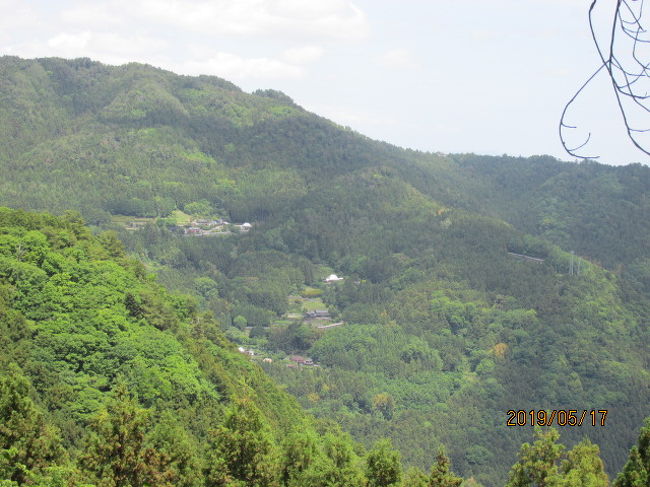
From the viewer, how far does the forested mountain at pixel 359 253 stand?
5478 centimetres

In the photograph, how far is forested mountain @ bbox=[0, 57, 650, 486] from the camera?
5478 centimetres

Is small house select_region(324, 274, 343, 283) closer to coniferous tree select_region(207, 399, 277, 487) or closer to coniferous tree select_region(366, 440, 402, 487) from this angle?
coniferous tree select_region(207, 399, 277, 487)

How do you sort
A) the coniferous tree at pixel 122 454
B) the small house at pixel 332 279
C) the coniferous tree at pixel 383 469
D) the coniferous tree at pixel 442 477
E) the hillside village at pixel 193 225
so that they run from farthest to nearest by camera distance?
the hillside village at pixel 193 225 < the small house at pixel 332 279 < the coniferous tree at pixel 383 469 < the coniferous tree at pixel 442 477 < the coniferous tree at pixel 122 454

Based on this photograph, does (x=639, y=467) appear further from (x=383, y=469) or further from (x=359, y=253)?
(x=359, y=253)

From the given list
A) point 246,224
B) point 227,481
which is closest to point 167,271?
point 246,224

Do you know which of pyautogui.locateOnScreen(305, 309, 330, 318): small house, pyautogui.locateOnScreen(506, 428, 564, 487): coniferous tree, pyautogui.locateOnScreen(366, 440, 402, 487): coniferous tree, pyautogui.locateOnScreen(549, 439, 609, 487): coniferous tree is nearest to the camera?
pyautogui.locateOnScreen(366, 440, 402, 487): coniferous tree

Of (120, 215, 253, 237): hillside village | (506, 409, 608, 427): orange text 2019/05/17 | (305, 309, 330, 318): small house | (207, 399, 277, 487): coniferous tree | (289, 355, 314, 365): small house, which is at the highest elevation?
(120, 215, 253, 237): hillside village

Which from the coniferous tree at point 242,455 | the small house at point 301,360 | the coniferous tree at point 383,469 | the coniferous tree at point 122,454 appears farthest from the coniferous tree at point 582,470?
the small house at point 301,360

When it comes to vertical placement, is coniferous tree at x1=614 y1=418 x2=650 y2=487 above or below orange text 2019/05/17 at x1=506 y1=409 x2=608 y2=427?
above

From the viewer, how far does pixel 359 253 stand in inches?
3620

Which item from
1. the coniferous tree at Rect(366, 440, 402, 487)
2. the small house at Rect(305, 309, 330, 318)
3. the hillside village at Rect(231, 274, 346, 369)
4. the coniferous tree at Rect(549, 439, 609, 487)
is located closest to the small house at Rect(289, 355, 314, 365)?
the hillside village at Rect(231, 274, 346, 369)

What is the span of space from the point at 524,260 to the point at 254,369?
1809 inches

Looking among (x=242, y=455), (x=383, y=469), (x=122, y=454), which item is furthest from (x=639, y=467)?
(x=122, y=454)

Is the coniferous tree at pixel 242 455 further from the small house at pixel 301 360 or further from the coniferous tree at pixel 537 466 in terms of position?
the small house at pixel 301 360
